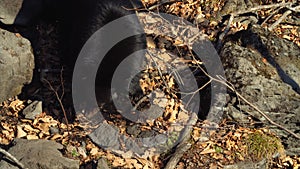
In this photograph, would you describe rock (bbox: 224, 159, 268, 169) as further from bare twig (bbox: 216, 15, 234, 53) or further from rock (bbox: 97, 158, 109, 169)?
bare twig (bbox: 216, 15, 234, 53)

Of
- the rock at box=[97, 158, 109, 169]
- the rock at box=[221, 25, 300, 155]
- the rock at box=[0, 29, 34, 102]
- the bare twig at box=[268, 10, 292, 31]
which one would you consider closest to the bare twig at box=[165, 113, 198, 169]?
the rock at box=[221, 25, 300, 155]

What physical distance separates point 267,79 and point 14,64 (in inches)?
119

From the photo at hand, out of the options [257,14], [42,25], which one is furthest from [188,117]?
[42,25]

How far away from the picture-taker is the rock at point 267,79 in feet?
16.5

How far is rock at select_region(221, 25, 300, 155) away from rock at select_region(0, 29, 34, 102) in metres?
2.45

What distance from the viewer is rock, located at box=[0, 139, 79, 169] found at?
4402 millimetres

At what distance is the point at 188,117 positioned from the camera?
532 cm

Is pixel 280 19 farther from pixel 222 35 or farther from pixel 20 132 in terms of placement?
pixel 20 132

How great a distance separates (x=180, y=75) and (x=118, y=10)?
3.87ft

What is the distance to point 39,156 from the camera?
176 inches

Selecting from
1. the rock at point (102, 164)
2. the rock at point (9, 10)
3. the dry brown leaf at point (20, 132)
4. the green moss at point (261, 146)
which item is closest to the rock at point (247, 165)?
the green moss at point (261, 146)

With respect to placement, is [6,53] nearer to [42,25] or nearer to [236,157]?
[42,25]

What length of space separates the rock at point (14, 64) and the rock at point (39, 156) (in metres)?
0.93

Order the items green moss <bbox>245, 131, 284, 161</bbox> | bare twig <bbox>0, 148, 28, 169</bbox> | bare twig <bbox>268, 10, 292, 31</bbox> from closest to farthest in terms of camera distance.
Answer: bare twig <bbox>0, 148, 28, 169</bbox>, green moss <bbox>245, 131, 284, 161</bbox>, bare twig <bbox>268, 10, 292, 31</bbox>
